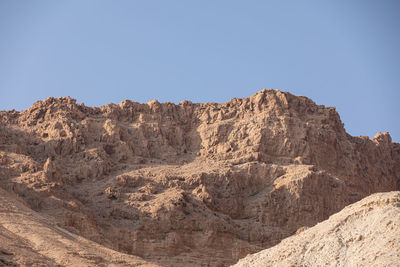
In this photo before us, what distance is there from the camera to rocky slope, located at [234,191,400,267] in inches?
1253

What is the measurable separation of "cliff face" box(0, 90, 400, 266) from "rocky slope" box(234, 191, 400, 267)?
22148 mm

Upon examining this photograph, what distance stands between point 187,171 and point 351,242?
36.1 m

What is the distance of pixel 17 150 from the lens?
218ft

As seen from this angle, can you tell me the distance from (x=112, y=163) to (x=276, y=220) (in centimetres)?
1417

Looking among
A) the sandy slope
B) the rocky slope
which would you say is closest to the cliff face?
the sandy slope

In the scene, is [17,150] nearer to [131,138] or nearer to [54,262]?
[131,138]

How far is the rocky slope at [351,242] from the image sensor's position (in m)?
31.8

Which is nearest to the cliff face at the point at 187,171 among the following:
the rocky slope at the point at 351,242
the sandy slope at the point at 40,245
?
the sandy slope at the point at 40,245

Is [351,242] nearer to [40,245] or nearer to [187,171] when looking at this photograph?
[40,245]

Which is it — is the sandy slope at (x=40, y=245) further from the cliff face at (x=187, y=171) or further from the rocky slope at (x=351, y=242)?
the rocky slope at (x=351, y=242)

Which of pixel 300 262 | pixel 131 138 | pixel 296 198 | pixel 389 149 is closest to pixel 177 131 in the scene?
pixel 131 138

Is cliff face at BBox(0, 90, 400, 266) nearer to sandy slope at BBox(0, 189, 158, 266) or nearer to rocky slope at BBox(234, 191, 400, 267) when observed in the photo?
sandy slope at BBox(0, 189, 158, 266)

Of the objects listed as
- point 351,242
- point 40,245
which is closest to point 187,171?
point 40,245

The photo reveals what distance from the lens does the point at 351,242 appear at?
110ft
